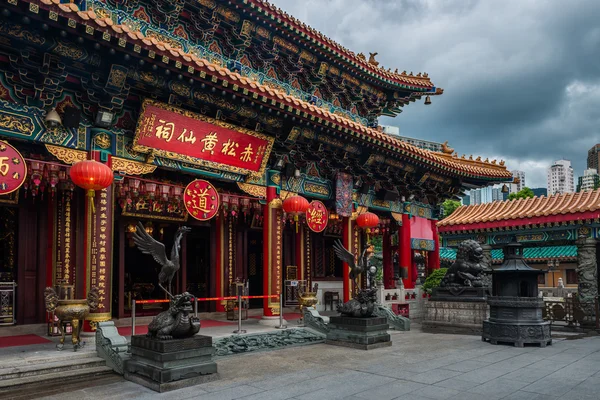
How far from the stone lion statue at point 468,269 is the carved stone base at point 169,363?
23.9ft

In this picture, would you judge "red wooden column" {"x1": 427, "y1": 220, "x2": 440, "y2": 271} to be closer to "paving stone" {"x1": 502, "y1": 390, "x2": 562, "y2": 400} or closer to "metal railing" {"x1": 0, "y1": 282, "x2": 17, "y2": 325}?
"paving stone" {"x1": 502, "y1": 390, "x2": 562, "y2": 400}

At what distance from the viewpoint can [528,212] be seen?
1371 centimetres

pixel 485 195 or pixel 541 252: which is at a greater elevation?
pixel 485 195

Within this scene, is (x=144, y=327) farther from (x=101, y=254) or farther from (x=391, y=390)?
(x=391, y=390)

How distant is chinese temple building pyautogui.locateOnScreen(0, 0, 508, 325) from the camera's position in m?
6.88

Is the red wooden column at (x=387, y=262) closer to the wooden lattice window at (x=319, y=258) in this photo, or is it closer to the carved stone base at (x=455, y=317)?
the wooden lattice window at (x=319, y=258)

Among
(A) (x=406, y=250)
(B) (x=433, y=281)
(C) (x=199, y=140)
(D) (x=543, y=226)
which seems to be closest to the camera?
(C) (x=199, y=140)

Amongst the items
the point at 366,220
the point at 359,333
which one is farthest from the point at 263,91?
the point at 366,220

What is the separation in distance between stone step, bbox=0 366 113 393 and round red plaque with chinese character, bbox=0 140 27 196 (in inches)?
98.6

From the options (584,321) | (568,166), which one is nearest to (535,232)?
(584,321)

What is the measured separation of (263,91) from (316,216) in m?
4.00

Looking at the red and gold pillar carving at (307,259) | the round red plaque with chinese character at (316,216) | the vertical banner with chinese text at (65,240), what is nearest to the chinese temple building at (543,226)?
the red and gold pillar carving at (307,259)

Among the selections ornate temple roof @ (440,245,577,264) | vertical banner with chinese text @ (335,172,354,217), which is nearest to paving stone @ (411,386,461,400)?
vertical banner with chinese text @ (335,172,354,217)

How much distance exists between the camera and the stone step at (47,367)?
226 inches
